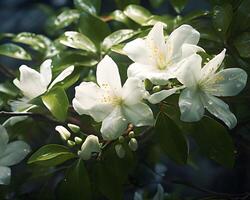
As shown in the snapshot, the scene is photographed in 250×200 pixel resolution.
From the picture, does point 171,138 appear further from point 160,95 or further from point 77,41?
point 77,41

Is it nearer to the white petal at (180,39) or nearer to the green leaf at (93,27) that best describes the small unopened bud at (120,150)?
the white petal at (180,39)

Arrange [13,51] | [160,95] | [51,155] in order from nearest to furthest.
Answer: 1. [160,95]
2. [51,155]
3. [13,51]

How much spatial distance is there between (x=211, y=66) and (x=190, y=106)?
0.28 ft

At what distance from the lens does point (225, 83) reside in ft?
2.90

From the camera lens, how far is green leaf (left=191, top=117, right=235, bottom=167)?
914 millimetres

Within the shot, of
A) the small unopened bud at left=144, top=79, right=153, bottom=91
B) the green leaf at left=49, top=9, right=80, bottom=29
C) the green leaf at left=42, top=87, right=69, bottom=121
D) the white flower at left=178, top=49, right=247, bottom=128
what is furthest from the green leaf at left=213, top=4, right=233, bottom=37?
the green leaf at left=49, top=9, right=80, bottom=29

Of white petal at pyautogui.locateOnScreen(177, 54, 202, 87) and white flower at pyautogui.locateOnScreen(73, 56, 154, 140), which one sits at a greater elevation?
white petal at pyautogui.locateOnScreen(177, 54, 202, 87)

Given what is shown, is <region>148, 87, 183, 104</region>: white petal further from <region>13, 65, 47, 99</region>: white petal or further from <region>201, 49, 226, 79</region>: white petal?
<region>13, 65, 47, 99</region>: white petal

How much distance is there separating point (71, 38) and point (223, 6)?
351 mm

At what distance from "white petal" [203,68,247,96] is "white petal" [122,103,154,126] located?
0.12m

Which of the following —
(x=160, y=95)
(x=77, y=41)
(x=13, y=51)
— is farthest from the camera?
(x=13, y=51)

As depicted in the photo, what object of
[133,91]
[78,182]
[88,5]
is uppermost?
[133,91]

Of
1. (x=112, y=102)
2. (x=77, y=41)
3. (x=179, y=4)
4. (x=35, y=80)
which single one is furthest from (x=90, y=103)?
(x=179, y=4)

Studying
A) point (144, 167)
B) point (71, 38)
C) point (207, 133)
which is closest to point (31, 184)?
point (144, 167)
